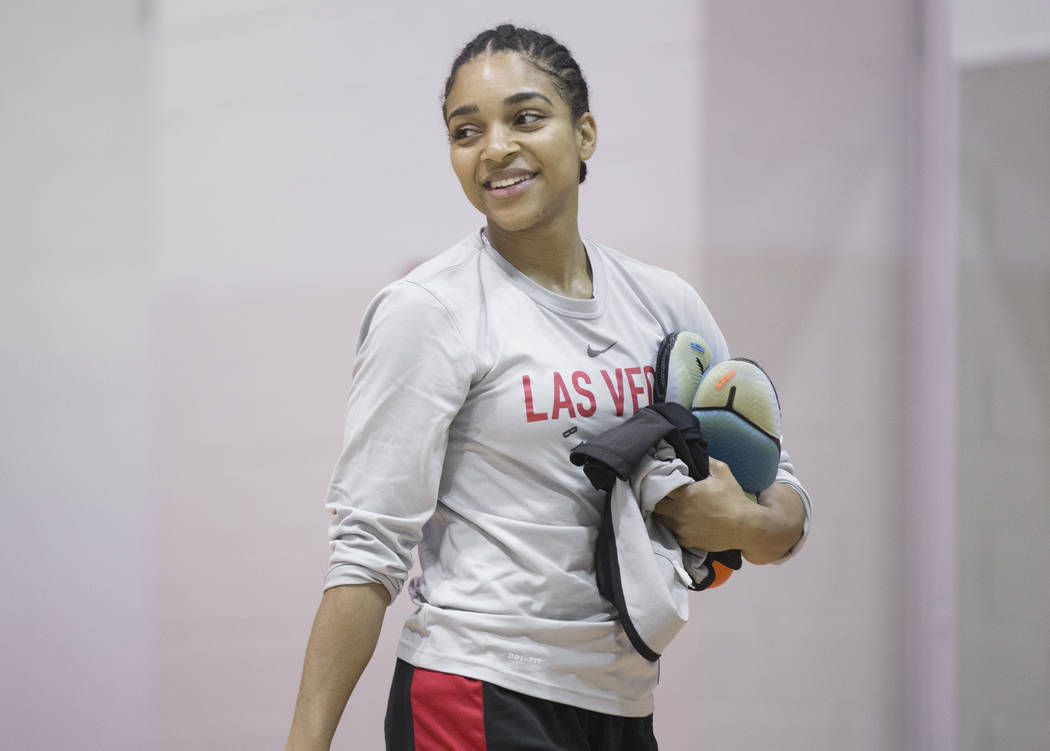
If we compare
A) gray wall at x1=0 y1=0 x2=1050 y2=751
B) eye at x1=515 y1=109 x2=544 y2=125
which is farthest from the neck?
gray wall at x1=0 y1=0 x2=1050 y2=751

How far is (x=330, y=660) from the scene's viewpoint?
1.05 m

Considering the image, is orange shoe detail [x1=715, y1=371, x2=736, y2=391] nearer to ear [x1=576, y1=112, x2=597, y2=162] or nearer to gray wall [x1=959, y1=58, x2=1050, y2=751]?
ear [x1=576, y1=112, x2=597, y2=162]

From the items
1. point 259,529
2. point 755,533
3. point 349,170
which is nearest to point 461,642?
point 755,533

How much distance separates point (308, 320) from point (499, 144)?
3.60 ft

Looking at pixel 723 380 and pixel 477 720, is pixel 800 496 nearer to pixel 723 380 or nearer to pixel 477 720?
pixel 723 380

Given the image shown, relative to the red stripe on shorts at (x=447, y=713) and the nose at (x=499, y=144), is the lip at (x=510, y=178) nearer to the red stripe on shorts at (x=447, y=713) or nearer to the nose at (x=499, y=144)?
the nose at (x=499, y=144)

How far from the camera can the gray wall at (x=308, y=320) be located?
7.09 feet

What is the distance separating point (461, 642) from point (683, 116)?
139 centimetres

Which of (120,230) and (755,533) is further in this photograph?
(120,230)

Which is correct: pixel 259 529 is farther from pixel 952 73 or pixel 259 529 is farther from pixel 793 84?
pixel 952 73

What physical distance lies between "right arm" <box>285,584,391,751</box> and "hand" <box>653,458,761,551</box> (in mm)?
328

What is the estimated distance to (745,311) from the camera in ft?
7.14

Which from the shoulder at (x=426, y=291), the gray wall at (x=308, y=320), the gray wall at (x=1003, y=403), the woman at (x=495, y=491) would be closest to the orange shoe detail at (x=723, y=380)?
the woman at (x=495, y=491)

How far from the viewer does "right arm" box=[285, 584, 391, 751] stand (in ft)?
3.42
